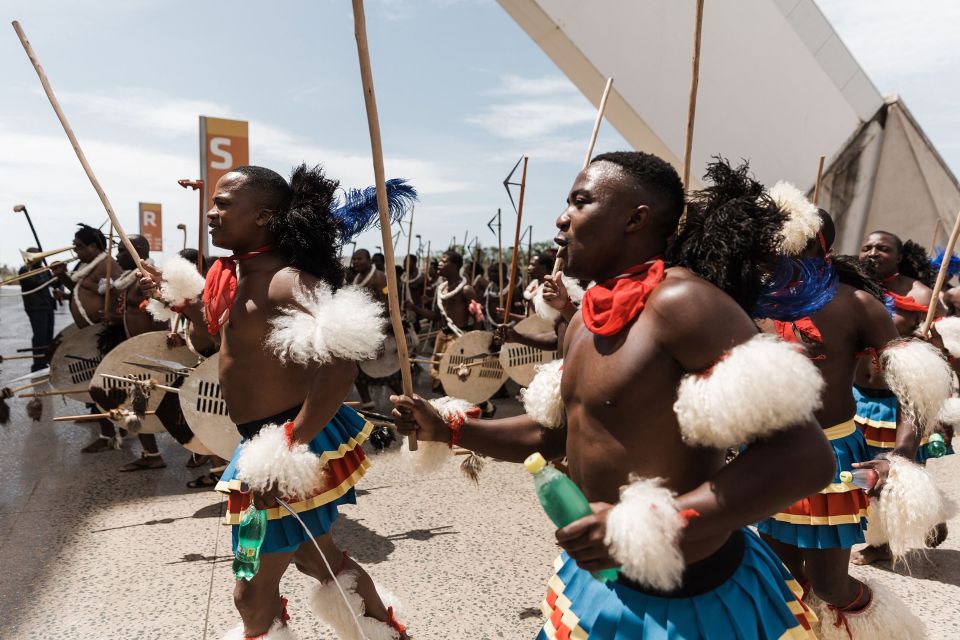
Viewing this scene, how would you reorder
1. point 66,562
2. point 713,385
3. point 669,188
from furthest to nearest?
point 66,562 < point 669,188 < point 713,385

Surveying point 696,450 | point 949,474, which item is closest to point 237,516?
point 696,450

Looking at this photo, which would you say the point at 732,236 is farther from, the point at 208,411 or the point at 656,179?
the point at 208,411

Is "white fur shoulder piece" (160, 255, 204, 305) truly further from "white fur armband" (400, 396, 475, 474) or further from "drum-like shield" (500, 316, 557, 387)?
"drum-like shield" (500, 316, 557, 387)

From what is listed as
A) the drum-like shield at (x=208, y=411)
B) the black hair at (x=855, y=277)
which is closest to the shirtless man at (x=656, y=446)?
the black hair at (x=855, y=277)

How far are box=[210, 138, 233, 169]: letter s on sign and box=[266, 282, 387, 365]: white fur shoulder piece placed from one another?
5091mm

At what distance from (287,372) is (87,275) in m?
5.54

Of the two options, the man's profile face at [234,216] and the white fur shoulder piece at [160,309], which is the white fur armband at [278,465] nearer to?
the man's profile face at [234,216]

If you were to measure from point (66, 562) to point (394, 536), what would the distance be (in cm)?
194

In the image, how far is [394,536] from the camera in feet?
14.1

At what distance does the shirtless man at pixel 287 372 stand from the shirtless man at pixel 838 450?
168cm

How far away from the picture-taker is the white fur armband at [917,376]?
2564 millimetres

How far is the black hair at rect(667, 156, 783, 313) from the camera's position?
1480mm

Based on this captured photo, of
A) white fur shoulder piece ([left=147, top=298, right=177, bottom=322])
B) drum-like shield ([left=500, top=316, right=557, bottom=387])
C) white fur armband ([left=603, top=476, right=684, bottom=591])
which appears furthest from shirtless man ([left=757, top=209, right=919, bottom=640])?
drum-like shield ([left=500, top=316, right=557, bottom=387])

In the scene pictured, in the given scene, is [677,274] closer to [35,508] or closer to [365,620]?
[365,620]
